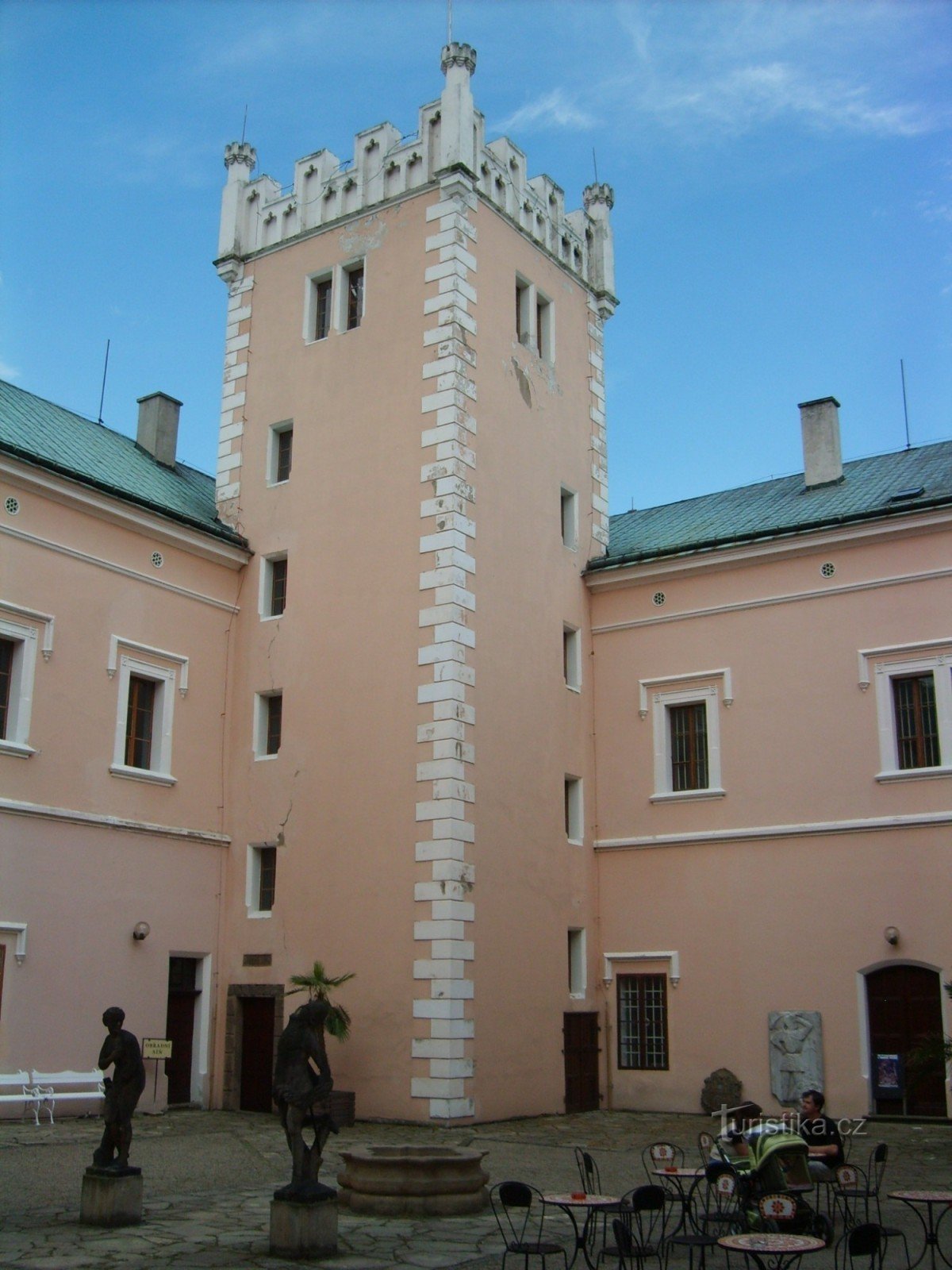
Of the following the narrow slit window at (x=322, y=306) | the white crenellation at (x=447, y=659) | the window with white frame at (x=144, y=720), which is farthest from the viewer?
the narrow slit window at (x=322, y=306)

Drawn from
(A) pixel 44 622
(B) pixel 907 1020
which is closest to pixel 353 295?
(A) pixel 44 622

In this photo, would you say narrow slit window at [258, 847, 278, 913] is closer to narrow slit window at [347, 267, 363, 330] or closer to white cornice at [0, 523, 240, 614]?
white cornice at [0, 523, 240, 614]

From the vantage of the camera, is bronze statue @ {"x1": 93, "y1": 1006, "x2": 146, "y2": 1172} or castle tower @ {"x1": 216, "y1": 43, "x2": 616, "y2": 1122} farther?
castle tower @ {"x1": 216, "y1": 43, "x2": 616, "y2": 1122}

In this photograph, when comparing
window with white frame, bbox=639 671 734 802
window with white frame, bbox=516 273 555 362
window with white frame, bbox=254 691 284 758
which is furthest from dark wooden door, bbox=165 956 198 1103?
window with white frame, bbox=516 273 555 362

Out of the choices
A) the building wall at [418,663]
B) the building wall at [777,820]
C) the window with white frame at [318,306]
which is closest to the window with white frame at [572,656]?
the building wall at [418,663]

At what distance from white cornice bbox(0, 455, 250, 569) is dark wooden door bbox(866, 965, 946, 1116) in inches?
513

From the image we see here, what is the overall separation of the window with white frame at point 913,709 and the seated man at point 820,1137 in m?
9.00

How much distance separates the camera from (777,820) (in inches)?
854

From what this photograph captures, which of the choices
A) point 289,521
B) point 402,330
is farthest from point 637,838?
point 402,330

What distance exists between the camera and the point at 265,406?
24.7 metres

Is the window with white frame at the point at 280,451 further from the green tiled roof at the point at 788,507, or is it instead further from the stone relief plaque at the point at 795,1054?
the stone relief plaque at the point at 795,1054

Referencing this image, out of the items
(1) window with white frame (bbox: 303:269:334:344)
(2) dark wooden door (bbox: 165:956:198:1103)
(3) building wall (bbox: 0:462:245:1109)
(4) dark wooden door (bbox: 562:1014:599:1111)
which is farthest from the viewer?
(1) window with white frame (bbox: 303:269:334:344)

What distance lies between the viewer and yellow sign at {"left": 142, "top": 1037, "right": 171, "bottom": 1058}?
19212mm

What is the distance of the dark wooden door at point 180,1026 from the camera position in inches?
827
